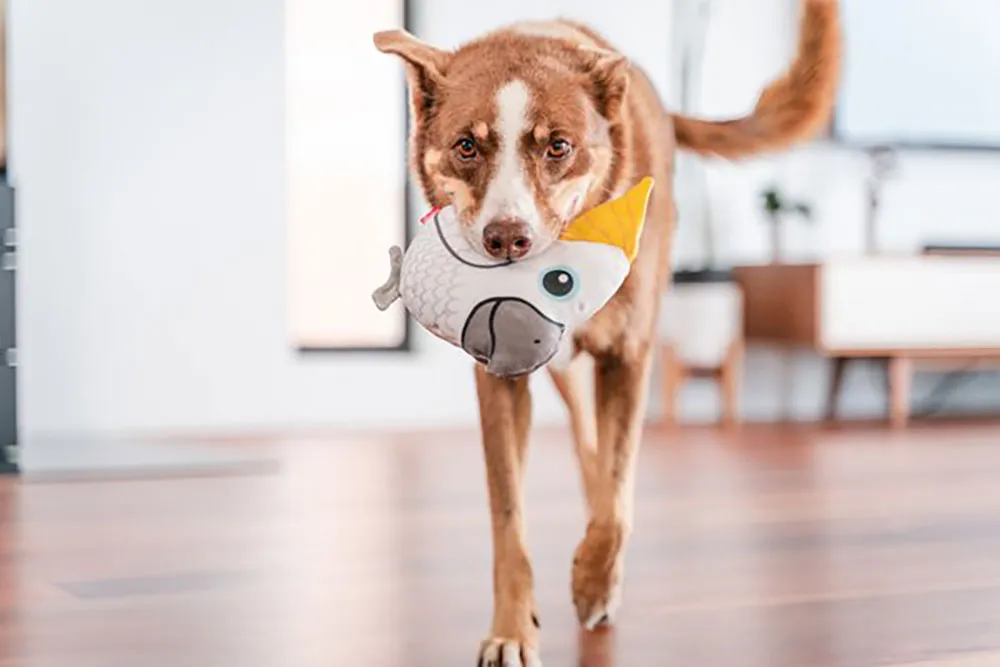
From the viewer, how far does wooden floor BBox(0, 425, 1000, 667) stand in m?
1.60

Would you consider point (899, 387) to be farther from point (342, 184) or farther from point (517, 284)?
→ point (517, 284)

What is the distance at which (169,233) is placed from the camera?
470 cm

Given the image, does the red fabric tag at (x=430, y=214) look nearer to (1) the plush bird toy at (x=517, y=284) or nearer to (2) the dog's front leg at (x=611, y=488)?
(1) the plush bird toy at (x=517, y=284)

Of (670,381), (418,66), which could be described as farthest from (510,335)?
(670,381)

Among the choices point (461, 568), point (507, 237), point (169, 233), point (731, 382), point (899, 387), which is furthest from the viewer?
point (899, 387)

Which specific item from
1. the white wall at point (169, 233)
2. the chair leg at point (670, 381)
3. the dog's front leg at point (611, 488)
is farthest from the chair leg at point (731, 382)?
the dog's front leg at point (611, 488)

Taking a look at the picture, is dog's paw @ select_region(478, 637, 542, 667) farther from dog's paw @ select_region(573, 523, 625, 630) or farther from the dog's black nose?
the dog's black nose

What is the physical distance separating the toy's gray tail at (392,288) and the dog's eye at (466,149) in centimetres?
13

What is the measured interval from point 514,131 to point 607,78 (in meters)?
0.17

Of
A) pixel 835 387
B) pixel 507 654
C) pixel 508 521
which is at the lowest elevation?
pixel 835 387

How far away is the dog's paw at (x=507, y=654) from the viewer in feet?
4.81

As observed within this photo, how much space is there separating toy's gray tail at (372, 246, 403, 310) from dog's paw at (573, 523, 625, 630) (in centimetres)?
44

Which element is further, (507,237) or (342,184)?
(342,184)

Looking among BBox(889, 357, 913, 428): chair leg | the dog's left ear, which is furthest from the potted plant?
the dog's left ear
